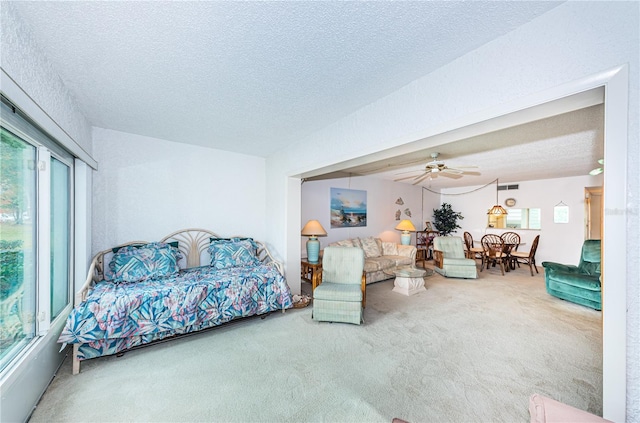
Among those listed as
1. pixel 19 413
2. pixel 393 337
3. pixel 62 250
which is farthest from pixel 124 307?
pixel 393 337

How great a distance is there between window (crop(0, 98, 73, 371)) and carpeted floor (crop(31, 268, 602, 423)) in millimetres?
575

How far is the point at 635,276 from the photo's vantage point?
1082 millimetres

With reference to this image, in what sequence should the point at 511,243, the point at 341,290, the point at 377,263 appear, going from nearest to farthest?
the point at 341,290 → the point at 377,263 → the point at 511,243

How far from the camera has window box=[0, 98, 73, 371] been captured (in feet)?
5.33

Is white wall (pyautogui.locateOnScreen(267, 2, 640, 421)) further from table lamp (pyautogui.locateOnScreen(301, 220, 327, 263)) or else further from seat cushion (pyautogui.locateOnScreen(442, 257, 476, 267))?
seat cushion (pyautogui.locateOnScreen(442, 257, 476, 267))

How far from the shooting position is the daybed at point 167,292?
2275 millimetres

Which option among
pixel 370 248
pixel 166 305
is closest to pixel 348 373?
pixel 166 305

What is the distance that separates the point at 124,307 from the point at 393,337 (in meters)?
2.82

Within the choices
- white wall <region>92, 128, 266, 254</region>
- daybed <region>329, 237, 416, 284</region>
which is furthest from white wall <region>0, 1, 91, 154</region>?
daybed <region>329, 237, 416, 284</region>

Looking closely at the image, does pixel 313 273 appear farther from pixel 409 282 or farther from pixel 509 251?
pixel 509 251

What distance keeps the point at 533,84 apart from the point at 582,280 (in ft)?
13.4

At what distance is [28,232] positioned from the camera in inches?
75.9

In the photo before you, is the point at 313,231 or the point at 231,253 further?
the point at 313,231

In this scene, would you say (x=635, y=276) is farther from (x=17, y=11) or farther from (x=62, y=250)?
(x=62, y=250)
